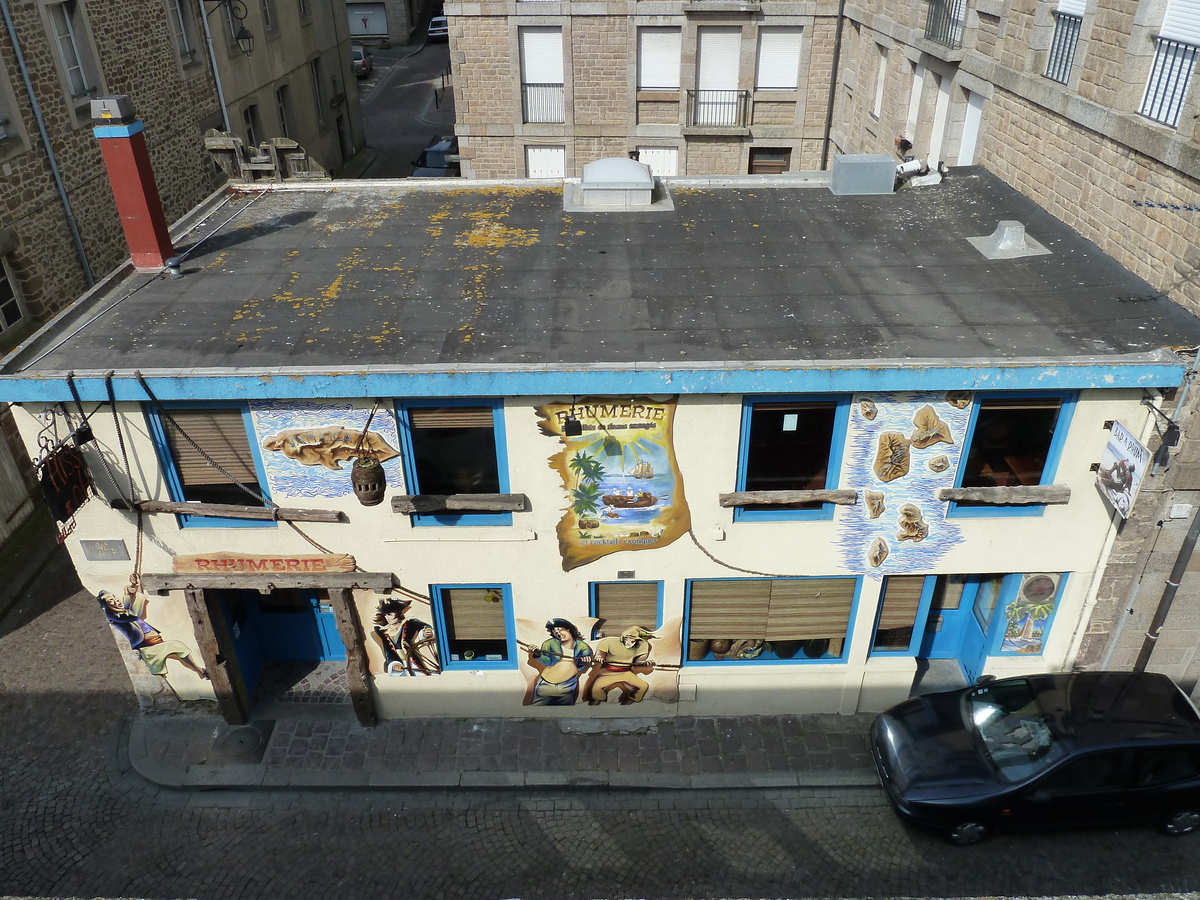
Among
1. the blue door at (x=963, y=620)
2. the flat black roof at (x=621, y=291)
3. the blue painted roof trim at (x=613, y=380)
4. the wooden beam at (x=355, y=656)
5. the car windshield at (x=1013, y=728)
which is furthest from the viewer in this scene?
the blue door at (x=963, y=620)

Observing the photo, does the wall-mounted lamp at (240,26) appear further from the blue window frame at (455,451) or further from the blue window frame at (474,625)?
the blue window frame at (474,625)

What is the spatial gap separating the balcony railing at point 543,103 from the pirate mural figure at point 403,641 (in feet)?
58.9

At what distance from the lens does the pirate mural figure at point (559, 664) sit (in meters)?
11.1

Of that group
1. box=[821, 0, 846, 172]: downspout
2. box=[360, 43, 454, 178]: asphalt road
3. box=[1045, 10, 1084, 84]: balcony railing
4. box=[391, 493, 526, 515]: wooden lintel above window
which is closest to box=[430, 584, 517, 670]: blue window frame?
box=[391, 493, 526, 515]: wooden lintel above window

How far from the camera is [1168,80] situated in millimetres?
9938

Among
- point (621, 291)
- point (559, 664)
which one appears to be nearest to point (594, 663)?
point (559, 664)

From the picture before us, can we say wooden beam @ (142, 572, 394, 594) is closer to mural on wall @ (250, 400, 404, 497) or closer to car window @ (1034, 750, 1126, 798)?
mural on wall @ (250, 400, 404, 497)

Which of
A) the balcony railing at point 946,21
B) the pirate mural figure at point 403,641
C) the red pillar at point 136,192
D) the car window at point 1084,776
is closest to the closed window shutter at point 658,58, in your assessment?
the balcony railing at point 946,21

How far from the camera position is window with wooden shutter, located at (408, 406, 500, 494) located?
9.59m

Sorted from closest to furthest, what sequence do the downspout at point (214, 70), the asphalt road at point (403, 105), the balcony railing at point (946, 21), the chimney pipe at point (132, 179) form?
the chimney pipe at point (132, 179)
the balcony railing at point (946, 21)
the downspout at point (214, 70)
the asphalt road at point (403, 105)

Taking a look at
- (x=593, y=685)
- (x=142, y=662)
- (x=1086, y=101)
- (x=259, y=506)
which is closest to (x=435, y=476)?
(x=259, y=506)

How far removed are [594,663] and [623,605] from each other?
95 centimetres

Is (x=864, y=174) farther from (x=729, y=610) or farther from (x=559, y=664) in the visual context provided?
(x=559, y=664)

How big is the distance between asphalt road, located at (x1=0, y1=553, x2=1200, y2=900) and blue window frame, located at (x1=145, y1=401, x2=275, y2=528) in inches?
143
